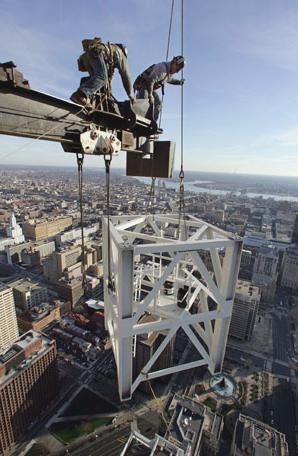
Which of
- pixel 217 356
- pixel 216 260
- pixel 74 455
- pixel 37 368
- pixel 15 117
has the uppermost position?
pixel 15 117

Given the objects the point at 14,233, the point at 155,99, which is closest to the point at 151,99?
the point at 155,99

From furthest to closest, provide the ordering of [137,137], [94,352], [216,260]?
[94,352] → [216,260] → [137,137]

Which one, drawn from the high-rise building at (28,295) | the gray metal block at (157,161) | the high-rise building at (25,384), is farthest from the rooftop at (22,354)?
the gray metal block at (157,161)

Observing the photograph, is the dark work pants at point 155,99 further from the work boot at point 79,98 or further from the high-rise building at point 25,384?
the high-rise building at point 25,384

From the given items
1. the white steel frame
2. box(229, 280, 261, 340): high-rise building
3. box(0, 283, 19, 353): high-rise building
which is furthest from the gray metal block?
box(0, 283, 19, 353): high-rise building

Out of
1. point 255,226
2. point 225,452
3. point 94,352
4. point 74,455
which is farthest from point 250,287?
point 255,226

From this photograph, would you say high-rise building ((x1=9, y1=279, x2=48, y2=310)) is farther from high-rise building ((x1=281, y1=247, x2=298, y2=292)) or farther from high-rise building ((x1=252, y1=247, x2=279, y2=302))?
high-rise building ((x1=281, y1=247, x2=298, y2=292))

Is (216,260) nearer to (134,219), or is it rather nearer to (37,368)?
(134,219)
